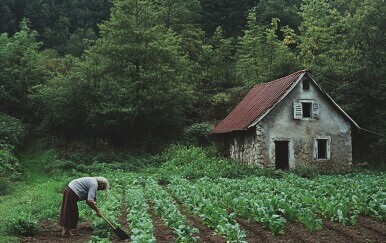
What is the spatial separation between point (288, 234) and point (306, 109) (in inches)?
717

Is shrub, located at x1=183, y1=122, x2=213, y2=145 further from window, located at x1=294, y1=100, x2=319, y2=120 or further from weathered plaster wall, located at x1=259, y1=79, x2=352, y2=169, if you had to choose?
window, located at x1=294, y1=100, x2=319, y2=120

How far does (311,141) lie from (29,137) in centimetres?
2114

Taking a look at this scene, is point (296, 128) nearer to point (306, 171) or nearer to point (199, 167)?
point (306, 171)

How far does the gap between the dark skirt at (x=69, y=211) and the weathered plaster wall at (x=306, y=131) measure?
16012mm

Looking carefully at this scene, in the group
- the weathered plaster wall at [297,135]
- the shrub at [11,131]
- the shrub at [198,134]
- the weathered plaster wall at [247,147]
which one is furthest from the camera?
the shrub at [198,134]

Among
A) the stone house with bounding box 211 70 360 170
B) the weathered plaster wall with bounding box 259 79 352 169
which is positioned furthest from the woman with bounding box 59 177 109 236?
the weathered plaster wall with bounding box 259 79 352 169

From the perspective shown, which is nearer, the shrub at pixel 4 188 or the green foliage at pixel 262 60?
the shrub at pixel 4 188

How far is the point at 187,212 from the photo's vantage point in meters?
12.7

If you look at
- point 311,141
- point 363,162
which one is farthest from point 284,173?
point 363,162

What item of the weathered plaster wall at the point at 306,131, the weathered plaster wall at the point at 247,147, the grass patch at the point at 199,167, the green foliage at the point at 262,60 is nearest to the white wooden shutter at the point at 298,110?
the weathered plaster wall at the point at 306,131

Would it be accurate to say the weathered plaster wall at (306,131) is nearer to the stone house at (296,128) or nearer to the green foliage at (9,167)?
the stone house at (296,128)

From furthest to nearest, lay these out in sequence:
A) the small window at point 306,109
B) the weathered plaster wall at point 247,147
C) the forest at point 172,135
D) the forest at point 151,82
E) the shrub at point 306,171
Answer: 1. the forest at point 151,82
2. the small window at point 306,109
3. the weathered plaster wall at point 247,147
4. the shrub at point 306,171
5. the forest at point 172,135

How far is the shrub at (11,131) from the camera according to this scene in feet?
91.9

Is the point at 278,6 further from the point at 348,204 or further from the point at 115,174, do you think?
the point at 348,204
